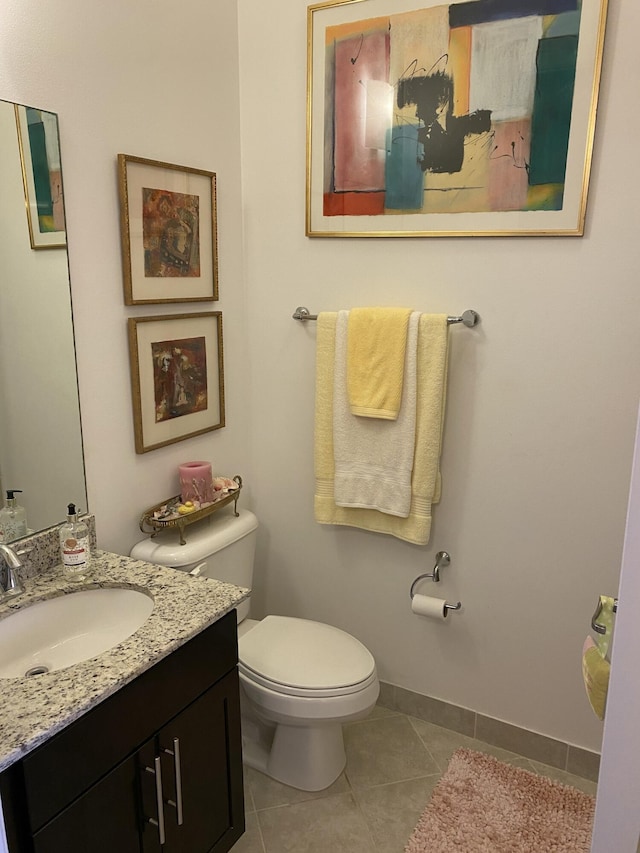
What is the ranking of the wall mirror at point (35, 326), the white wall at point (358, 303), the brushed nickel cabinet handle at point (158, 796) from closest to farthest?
the brushed nickel cabinet handle at point (158, 796) < the wall mirror at point (35, 326) < the white wall at point (358, 303)

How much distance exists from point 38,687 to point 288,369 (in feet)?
4.47

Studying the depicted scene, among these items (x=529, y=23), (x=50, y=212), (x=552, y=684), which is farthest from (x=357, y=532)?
(x=529, y=23)

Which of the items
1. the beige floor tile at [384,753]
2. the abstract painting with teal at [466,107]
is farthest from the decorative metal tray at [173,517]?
the abstract painting with teal at [466,107]

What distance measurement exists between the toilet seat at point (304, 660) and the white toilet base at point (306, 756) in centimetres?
20

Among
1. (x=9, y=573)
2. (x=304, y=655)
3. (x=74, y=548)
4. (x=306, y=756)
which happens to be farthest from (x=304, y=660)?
(x=9, y=573)

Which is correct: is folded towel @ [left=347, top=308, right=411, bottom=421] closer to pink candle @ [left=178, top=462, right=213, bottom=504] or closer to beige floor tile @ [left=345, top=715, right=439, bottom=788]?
pink candle @ [left=178, top=462, right=213, bottom=504]

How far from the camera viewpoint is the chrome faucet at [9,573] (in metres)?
1.46

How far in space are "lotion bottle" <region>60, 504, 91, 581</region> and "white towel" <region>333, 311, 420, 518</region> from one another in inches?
33.4

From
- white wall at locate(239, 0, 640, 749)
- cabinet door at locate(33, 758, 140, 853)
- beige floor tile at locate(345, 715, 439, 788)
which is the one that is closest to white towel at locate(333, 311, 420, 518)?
white wall at locate(239, 0, 640, 749)

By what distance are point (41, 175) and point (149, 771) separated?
1374 mm

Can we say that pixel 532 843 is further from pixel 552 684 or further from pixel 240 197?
pixel 240 197

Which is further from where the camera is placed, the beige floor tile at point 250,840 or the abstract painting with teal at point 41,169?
the beige floor tile at point 250,840

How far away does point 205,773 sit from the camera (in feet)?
5.13

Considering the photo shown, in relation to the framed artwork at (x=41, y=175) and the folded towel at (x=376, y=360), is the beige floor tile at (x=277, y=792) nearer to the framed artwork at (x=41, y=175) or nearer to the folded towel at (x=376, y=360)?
the folded towel at (x=376, y=360)
